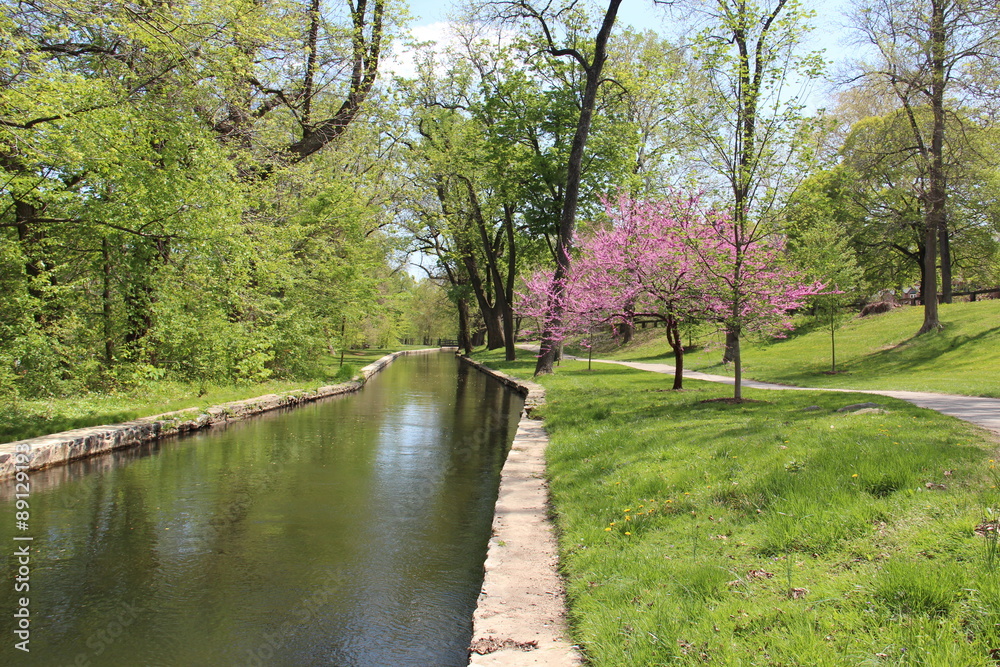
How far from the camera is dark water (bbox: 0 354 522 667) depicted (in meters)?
4.15

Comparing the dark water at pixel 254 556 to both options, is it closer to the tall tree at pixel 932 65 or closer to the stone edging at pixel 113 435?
the stone edging at pixel 113 435

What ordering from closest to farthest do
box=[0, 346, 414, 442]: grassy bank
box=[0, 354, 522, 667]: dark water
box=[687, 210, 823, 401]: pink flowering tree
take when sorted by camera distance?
box=[0, 354, 522, 667]: dark water < box=[0, 346, 414, 442]: grassy bank < box=[687, 210, 823, 401]: pink flowering tree

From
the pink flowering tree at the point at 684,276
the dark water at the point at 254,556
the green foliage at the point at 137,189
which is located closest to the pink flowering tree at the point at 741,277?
the pink flowering tree at the point at 684,276

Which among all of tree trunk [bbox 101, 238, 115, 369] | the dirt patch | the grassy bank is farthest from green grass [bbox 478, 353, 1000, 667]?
tree trunk [bbox 101, 238, 115, 369]

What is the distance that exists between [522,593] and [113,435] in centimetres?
878

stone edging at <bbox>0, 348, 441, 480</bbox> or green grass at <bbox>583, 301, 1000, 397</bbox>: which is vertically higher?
green grass at <bbox>583, 301, 1000, 397</bbox>

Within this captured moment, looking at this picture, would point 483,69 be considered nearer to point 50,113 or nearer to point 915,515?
point 50,113

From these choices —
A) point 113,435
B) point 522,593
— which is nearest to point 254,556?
point 522,593

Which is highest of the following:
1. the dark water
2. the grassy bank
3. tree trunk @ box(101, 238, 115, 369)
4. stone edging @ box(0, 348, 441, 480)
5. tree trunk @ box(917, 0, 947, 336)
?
tree trunk @ box(917, 0, 947, 336)

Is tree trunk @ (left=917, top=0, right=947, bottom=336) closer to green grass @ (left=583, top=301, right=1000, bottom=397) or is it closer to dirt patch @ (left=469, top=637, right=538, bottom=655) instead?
green grass @ (left=583, top=301, right=1000, bottom=397)

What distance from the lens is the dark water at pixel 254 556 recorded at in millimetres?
4152

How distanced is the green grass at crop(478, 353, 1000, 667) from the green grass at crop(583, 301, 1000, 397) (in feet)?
30.5

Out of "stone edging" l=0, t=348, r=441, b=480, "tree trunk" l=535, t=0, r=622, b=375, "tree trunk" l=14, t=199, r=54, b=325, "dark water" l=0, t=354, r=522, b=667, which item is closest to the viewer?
"dark water" l=0, t=354, r=522, b=667

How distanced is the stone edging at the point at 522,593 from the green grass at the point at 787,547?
15 centimetres
